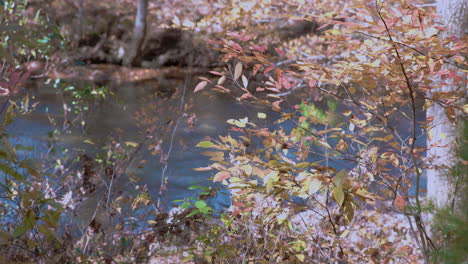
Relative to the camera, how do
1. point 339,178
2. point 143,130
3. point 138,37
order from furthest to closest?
point 138,37
point 143,130
point 339,178

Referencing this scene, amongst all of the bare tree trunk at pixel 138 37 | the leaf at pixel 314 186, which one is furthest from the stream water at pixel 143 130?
the bare tree trunk at pixel 138 37

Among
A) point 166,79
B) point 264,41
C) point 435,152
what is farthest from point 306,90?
point 435,152

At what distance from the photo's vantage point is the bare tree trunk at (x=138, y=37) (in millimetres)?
12180

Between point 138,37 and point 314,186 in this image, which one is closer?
point 314,186

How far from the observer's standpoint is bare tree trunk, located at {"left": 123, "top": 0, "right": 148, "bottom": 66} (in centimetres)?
1218

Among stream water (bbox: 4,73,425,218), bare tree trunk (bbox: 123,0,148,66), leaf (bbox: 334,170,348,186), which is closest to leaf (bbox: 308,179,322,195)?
leaf (bbox: 334,170,348,186)

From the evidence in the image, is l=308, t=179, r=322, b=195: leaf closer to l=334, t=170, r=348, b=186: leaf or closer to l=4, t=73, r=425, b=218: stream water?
l=334, t=170, r=348, b=186: leaf

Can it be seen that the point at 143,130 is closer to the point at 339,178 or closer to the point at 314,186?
the point at 314,186

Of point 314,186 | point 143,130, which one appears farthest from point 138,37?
point 314,186

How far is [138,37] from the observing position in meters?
12.4

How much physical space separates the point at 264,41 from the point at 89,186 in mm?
7960

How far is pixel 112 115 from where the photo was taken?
845 cm

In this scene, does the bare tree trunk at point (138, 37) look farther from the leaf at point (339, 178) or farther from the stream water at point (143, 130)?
the leaf at point (339, 178)

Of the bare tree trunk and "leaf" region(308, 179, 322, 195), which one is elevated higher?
"leaf" region(308, 179, 322, 195)
